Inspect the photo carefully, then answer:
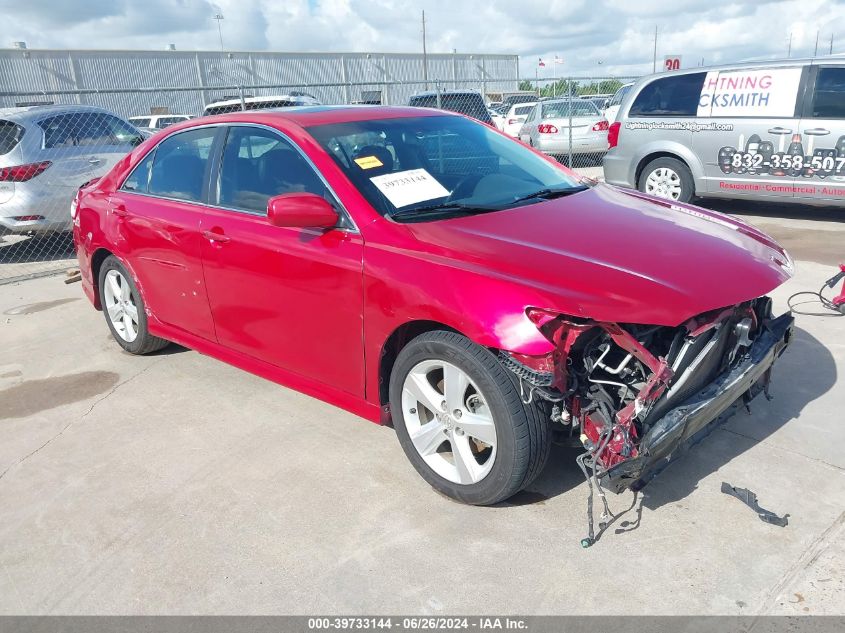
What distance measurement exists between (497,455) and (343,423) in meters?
1.33

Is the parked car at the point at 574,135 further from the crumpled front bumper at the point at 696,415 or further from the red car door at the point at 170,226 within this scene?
the crumpled front bumper at the point at 696,415

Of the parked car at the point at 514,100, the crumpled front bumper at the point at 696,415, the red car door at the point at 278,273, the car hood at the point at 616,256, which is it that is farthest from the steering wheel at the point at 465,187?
the parked car at the point at 514,100

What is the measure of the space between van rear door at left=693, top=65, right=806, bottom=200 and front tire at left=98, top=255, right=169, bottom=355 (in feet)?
21.7

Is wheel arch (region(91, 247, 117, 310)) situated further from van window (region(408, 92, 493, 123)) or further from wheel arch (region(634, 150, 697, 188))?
van window (region(408, 92, 493, 123))

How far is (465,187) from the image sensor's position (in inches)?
142

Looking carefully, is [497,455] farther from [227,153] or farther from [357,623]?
[227,153]

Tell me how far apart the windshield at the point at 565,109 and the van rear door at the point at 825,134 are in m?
7.83

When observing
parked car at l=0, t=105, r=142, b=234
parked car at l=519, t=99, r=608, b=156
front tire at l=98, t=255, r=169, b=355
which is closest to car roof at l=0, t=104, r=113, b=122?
parked car at l=0, t=105, r=142, b=234

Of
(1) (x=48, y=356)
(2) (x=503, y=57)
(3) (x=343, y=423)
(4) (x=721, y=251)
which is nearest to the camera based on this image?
(4) (x=721, y=251)

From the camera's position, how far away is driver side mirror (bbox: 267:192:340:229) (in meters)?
3.19

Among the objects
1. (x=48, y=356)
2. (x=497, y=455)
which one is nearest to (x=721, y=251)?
(x=497, y=455)

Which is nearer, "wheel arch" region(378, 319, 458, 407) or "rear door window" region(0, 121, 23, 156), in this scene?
"wheel arch" region(378, 319, 458, 407)

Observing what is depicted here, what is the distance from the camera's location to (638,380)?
2791mm

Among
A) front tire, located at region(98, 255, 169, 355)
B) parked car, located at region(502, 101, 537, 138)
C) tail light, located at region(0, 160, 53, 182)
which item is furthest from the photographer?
parked car, located at region(502, 101, 537, 138)
